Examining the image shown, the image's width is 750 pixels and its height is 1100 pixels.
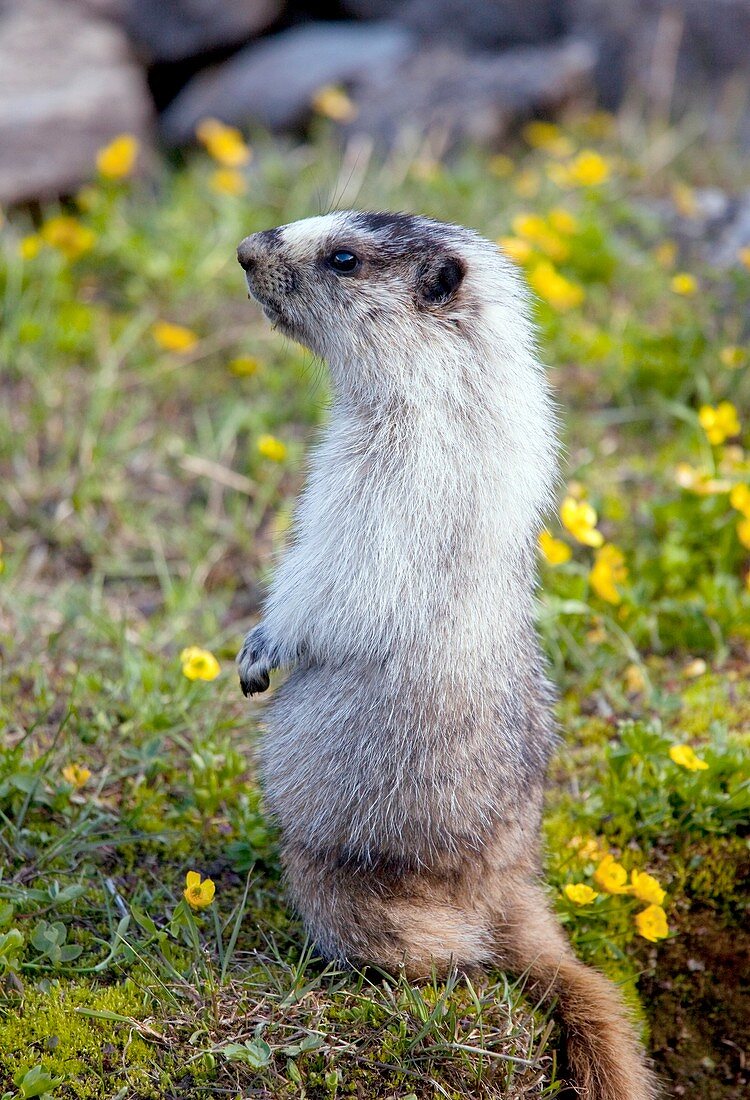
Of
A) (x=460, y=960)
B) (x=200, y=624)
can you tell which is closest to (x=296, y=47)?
(x=200, y=624)

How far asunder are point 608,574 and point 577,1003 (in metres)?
1.74

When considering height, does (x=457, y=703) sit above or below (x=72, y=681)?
above

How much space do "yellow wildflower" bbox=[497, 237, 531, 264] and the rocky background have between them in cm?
169

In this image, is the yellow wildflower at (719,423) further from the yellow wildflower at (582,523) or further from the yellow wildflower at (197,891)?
the yellow wildflower at (197,891)

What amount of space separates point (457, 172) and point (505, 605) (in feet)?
15.9

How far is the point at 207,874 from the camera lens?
3654 millimetres

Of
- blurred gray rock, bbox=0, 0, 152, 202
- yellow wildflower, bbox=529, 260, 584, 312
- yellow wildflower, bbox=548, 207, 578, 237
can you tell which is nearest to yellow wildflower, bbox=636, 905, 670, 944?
yellow wildflower, bbox=529, 260, 584, 312

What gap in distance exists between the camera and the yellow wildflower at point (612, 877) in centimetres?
350

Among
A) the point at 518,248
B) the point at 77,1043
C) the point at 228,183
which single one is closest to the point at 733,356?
the point at 518,248

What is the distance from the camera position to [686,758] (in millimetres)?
3678

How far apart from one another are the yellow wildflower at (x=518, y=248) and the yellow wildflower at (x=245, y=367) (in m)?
1.42

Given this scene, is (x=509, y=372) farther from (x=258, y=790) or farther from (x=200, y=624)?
(x=200, y=624)

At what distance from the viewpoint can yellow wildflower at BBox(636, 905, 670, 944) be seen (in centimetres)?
343

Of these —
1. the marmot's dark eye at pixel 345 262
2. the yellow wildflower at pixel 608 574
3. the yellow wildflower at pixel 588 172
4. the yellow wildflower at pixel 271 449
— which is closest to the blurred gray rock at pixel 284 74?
the yellow wildflower at pixel 588 172
